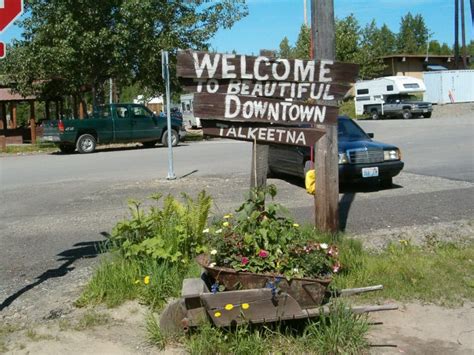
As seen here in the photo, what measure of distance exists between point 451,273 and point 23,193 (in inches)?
348

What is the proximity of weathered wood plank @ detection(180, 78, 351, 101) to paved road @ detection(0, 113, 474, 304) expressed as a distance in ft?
7.68

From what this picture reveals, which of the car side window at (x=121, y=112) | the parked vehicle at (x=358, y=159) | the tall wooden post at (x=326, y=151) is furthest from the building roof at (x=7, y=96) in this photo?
the tall wooden post at (x=326, y=151)

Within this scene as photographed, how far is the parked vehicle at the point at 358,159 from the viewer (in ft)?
33.0

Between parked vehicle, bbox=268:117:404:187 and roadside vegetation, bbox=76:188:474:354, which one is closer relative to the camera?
roadside vegetation, bbox=76:188:474:354

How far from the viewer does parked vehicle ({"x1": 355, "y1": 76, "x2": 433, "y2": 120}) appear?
39.0 m

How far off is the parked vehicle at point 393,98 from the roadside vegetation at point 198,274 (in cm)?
3481

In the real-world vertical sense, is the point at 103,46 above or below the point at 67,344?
above

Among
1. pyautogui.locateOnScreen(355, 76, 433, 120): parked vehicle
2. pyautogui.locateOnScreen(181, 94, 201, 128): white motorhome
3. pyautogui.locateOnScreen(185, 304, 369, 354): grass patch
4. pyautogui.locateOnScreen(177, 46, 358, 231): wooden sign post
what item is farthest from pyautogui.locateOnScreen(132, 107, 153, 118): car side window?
pyautogui.locateOnScreen(355, 76, 433, 120): parked vehicle

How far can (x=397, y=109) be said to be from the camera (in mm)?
40125

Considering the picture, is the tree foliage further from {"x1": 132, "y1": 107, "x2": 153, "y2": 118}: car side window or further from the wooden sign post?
the wooden sign post

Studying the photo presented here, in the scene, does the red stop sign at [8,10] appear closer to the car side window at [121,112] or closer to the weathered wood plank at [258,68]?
the weathered wood plank at [258,68]

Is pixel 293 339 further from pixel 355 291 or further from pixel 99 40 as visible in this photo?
pixel 99 40

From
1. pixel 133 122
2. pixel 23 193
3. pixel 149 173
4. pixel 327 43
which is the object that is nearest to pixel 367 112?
pixel 133 122

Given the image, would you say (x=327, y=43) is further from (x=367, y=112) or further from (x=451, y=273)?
(x=367, y=112)
